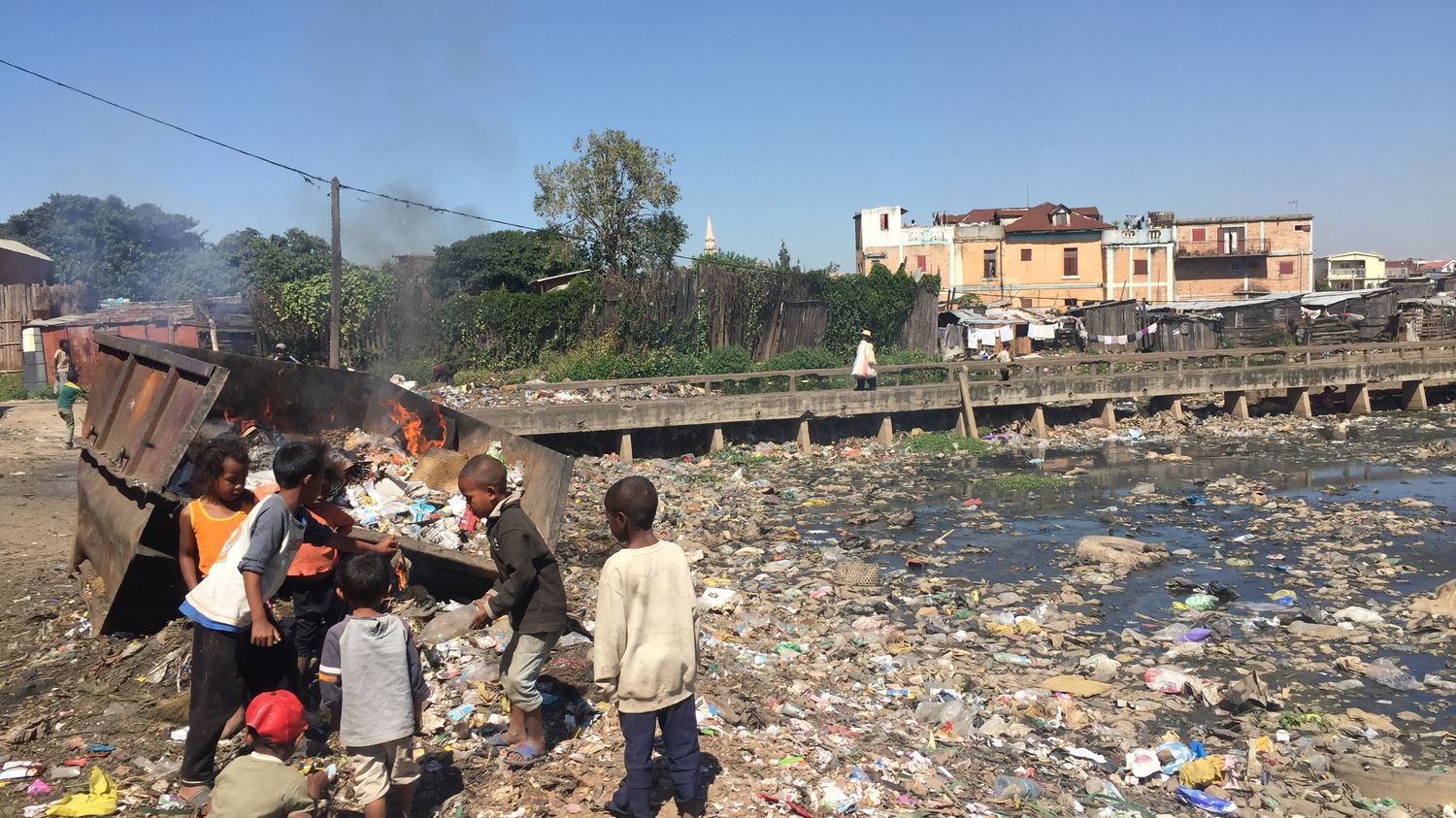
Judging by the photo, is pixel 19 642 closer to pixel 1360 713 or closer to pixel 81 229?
pixel 1360 713

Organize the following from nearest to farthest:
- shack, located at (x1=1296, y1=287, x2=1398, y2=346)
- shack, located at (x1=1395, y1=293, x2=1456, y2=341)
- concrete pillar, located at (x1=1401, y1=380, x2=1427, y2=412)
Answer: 1. concrete pillar, located at (x1=1401, y1=380, x2=1427, y2=412)
2. shack, located at (x1=1395, y1=293, x2=1456, y2=341)
3. shack, located at (x1=1296, y1=287, x2=1398, y2=346)

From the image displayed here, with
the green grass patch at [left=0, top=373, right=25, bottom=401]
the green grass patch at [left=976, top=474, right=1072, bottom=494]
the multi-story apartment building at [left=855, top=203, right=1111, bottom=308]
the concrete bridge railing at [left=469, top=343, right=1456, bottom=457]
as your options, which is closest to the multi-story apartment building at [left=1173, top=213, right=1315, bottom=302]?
the multi-story apartment building at [left=855, top=203, right=1111, bottom=308]

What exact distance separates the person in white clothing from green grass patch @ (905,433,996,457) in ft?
3.91

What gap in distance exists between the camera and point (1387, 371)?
19.8 meters

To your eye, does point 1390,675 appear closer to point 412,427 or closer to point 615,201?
point 412,427

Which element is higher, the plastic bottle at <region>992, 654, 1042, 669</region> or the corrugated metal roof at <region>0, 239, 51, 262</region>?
the corrugated metal roof at <region>0, 239, 51, 262</region>

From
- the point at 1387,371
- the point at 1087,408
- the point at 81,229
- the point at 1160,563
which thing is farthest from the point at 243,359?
the point at 81,229

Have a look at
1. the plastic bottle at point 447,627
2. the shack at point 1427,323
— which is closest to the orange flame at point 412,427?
the plastic bottle at point 447,627

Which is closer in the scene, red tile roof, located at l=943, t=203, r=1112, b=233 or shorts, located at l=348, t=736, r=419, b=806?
shorts, located at l=348, t=736, r=419, b=806

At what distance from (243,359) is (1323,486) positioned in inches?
508

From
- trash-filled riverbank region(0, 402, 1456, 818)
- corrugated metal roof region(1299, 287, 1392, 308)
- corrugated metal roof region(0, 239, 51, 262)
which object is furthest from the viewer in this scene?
corrugated metal roof region(1299, 287, 1392, 308)

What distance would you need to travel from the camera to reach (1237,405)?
19547mm

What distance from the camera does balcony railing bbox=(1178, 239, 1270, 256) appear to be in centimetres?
4553

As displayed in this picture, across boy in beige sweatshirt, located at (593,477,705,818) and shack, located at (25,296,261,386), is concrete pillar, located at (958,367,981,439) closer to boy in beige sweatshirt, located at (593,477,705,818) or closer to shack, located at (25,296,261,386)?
shack, located at (25,296,261,386)
